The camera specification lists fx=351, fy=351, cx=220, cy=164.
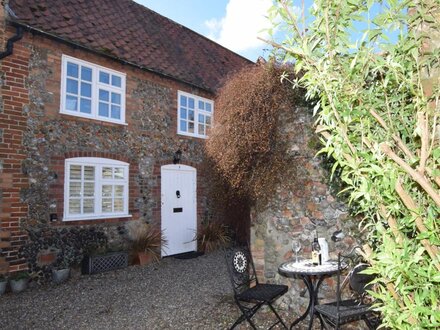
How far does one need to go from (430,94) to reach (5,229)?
7.20 metres

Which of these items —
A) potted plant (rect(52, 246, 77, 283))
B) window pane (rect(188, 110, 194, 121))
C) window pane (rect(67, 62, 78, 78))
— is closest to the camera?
potted plant (rect(52, 246, 77, 283))

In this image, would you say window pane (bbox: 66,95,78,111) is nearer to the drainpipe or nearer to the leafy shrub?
the drainpipe

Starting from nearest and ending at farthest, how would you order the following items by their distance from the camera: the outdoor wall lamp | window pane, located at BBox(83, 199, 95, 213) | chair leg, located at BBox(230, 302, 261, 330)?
chair leg, located at BBox(230, 302, 261, 330)
window pane, located at BBox(83, 199, 95, 213)
the outdoor wall lamp

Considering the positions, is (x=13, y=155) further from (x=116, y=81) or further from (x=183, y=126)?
(x=183, y=126)

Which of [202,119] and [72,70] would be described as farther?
[202,119]

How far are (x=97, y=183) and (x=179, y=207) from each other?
263cm

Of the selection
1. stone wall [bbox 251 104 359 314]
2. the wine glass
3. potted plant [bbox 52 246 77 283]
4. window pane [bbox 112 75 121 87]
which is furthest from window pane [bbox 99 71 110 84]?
the wine glass

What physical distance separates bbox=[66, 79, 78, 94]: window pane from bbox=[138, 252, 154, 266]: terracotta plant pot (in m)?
4.06

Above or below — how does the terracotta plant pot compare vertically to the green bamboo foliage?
below

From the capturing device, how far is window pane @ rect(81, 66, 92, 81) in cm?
802

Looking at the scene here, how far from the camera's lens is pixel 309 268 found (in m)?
3.80

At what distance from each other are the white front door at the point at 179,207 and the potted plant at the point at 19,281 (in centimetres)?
352

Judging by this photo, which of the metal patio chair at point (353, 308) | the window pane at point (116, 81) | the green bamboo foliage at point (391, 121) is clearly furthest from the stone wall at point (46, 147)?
the green bamboo foliage at point (391, 121)

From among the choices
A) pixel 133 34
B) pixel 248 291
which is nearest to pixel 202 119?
pixel 133 34
